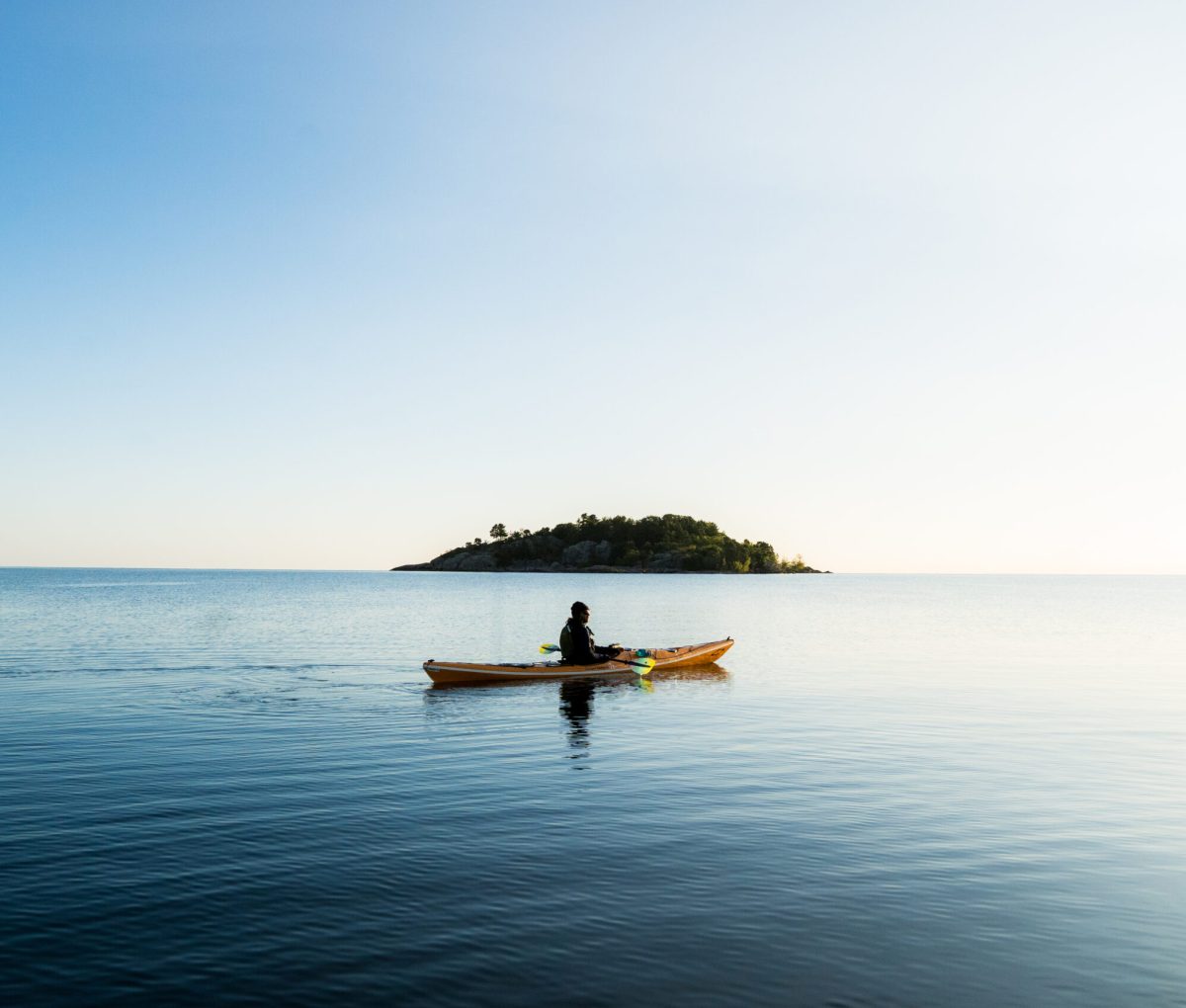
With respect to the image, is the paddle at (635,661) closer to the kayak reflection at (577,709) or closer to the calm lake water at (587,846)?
the kayak reflection at (577,709)

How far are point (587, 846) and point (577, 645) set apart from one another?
2142 cm

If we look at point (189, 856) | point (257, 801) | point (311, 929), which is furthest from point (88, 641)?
point (311, 929)

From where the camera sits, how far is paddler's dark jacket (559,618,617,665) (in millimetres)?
35000

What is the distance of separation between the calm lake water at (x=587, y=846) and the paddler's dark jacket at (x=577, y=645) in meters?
2.86

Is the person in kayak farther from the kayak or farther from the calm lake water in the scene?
the calm lake water

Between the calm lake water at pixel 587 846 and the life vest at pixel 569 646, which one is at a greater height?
the life vest at pixel 569 646

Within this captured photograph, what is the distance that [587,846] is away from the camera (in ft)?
45.2

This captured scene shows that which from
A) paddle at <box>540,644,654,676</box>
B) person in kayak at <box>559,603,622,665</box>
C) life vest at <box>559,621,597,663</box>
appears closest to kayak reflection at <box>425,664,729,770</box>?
paddle at <box>540,644,654,676</box>

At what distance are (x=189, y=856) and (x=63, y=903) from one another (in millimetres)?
2007

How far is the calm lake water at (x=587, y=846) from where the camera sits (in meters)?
9.41

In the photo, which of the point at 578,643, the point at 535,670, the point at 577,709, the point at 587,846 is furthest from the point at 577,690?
the point at 587,846

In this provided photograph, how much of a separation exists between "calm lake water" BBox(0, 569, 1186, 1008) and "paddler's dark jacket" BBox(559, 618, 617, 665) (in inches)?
113

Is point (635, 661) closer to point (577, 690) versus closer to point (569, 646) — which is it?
point (569, 646)

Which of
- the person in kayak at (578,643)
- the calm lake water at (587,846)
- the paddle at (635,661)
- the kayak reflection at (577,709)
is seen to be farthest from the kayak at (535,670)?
the calm lake water at (587,846)
